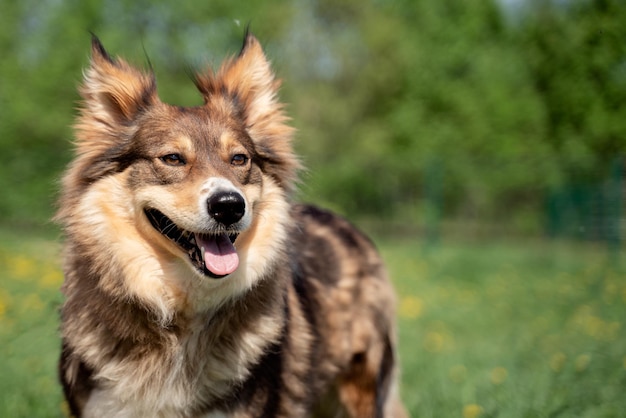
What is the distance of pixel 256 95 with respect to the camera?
13.6 ft

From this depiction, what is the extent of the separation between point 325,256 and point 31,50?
24050 millimetres

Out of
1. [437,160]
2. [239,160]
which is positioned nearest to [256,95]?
[239,160]

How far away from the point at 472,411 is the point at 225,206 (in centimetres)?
283

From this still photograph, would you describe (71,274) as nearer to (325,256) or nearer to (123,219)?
(123,219)

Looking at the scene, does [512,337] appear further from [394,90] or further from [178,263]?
[394,90]

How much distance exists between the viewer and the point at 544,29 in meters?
16.9

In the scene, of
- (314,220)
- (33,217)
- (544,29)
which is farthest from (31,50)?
(314,220)

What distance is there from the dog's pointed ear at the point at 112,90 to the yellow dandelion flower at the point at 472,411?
3.24m

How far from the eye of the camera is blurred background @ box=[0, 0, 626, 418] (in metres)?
5.90

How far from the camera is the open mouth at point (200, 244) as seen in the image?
341 centimetres

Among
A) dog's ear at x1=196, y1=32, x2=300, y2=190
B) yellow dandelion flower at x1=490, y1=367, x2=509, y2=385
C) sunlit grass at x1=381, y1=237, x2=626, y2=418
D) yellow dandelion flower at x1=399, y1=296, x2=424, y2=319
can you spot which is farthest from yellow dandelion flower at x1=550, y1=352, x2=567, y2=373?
dog's ear at x1=196, y1=32, x2=300, y2=190

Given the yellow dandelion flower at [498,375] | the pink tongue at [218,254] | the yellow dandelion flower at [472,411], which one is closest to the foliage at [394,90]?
the yellow dandelion flower at [498,375]

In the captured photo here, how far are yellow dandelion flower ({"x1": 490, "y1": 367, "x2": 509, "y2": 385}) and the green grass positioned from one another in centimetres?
1

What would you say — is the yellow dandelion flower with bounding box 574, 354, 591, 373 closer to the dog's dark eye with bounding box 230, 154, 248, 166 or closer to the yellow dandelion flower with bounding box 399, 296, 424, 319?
the yellow dandelion flower with bounding box 399, 296, 424, 319
